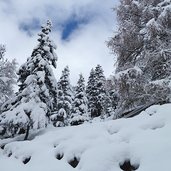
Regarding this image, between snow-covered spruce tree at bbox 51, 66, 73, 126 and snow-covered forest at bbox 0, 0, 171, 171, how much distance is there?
6.76 m

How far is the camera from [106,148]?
7.30 meters

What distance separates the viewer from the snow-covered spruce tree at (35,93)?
2072 cm

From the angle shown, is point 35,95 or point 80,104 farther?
point 80,104

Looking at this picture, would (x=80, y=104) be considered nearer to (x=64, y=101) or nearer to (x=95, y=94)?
(x=64, y=101)

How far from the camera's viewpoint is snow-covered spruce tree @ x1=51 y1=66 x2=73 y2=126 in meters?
32.7

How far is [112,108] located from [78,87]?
14209 millimetres

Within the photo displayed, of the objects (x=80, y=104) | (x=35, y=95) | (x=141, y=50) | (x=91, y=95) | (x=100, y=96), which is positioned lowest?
(x=35, y=95)

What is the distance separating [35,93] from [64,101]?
13872 millimetres

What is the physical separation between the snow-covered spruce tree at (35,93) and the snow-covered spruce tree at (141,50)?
843 cm

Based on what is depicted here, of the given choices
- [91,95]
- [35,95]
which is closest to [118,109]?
[35,95]

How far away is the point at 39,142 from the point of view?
381 inches

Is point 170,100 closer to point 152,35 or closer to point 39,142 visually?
point 152,35

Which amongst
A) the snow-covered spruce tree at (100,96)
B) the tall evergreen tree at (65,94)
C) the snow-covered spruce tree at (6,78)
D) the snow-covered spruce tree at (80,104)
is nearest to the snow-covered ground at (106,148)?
the snow-covered spruce tree at (6,78)

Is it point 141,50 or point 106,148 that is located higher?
point 141,50
